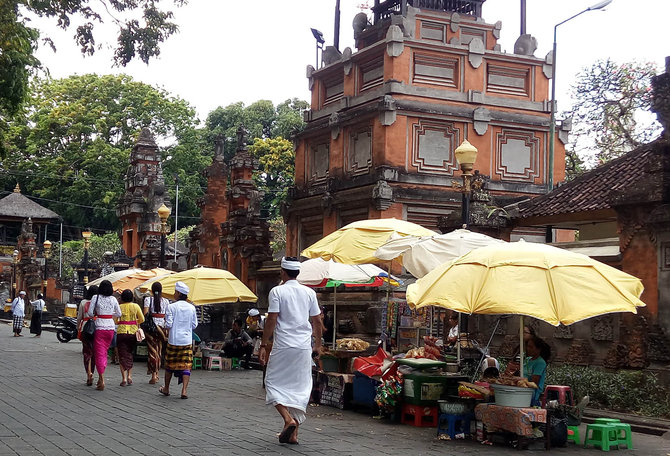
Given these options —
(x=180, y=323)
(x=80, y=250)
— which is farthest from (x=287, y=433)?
(x=80, y=250)

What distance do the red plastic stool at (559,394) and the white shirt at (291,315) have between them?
3368mm

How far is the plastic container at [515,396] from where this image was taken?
10.6 meters

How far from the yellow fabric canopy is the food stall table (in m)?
1.22

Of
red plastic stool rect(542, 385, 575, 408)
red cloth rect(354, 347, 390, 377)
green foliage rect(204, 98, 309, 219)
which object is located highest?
green foliage rect(204, 98, 309, 219)

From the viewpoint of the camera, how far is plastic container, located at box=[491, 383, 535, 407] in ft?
34.9

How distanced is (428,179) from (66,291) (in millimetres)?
38865

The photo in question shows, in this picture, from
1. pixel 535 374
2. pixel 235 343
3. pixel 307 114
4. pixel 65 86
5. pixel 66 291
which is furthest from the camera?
pixel 65 86

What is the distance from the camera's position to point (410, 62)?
29.1 metres

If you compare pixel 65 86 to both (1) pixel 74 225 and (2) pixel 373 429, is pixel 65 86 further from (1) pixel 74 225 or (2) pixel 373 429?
(2) pixel 373 429

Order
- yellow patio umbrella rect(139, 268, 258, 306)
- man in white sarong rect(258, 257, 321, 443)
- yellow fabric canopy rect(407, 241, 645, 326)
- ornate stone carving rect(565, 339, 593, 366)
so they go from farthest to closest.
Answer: yellow patio umbrella rect(139, 268, 258, 306) < ornate stone carving rect(565, 339, 593, 366) < man in white sarong rect(258, 257, 321, 443) < yellow fabric canopy rect(407, 241, 645, 326)

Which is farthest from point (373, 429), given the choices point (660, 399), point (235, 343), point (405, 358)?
point (235, 343)

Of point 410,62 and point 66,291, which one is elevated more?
point 410,62

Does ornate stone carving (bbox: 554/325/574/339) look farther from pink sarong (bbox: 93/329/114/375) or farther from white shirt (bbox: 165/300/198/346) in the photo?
pink sarong (bbox: 93/329/114/375)

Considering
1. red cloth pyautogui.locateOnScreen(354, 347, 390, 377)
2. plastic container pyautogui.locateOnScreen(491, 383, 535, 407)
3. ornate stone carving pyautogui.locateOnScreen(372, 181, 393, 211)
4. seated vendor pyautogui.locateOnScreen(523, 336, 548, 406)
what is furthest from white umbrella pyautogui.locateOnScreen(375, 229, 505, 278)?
ornate stone carving pyautogui.locateOnScreen(372, 181, 393, 211)
